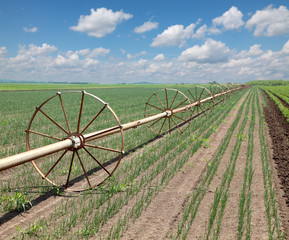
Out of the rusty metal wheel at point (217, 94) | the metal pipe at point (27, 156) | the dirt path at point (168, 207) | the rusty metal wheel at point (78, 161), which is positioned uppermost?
the rusty metal wheel at point (217, 94)

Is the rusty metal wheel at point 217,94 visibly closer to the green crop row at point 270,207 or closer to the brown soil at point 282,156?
the brown soil at point 282,156

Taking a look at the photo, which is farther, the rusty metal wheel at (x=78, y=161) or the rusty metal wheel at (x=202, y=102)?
the rusty metal wheel at (x=202, y=102)

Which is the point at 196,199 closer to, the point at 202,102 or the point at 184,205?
the point at 184,205

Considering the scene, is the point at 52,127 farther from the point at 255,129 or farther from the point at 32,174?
the point at 255,129

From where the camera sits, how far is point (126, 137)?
310 inches

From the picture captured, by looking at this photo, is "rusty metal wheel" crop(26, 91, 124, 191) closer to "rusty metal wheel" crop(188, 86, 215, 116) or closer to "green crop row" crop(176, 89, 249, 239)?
"green crop row" crop(176, 89, 249, 239)

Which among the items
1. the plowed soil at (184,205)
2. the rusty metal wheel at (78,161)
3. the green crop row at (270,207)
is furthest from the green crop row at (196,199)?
the rusty metal wheel at (78,161)

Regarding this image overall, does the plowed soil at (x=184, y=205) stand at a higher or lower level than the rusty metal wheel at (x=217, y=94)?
lower

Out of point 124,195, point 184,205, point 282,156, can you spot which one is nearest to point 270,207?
point 184,205

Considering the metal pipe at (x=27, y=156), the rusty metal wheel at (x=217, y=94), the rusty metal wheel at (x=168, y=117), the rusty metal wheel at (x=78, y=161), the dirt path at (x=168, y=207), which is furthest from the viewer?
the rusty metal wheel at (x=217, y=94)

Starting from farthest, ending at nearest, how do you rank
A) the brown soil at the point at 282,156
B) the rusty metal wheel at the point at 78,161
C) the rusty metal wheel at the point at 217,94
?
1. the rusty metal wheel at the point at 217,94
2. the rusty metal wheel at the point at 78,161
3. the brown soil at the point at 282,156

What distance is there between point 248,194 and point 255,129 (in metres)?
6.56

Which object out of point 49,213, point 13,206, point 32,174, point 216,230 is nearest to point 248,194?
point 216,230

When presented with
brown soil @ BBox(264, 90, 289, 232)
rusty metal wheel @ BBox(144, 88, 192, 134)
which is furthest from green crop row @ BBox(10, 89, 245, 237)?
rusty metal wheel @ BBox(144, 88, 192, 134)
